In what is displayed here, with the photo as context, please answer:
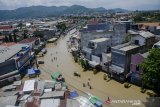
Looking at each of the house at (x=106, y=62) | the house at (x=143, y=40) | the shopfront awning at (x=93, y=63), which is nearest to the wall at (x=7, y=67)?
the shopfront awning at (x=93, y=63)

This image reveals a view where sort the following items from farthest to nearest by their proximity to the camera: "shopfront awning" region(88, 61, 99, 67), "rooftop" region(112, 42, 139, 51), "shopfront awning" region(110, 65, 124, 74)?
"shopfront awning" region(88, 61, 99, 67) → "rooftop" region(112, 42, 139, 51) → "shopfront awning" region(110, 65, 124, 74)

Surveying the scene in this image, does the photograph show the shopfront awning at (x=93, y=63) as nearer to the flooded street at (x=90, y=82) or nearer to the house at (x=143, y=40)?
the flooded street at (x=90, y=82)

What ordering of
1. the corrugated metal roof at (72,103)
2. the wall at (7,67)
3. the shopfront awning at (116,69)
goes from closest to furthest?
the corrugated metal roof at (72,103) → the shopfront awning at (116,69) → the wall at (7,67)

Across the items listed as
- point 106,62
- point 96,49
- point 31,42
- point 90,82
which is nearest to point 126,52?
point 106,62

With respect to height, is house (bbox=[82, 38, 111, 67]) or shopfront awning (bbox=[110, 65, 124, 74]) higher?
house (bbox=[82, 38, 111, 67])

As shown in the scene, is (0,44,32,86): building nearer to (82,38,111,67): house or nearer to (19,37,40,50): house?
(19,37,40,50): house

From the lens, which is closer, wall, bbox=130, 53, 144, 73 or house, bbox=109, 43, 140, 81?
wall, bbox=130, 53, 144, 73

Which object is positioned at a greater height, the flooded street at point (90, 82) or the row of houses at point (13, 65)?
the row of houses at point (13, 65)

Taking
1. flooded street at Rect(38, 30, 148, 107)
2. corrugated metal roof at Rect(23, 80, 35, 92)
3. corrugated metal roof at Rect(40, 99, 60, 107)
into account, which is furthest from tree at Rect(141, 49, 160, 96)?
corrugated metal roof at Rect(23, 80, 35, 92)
